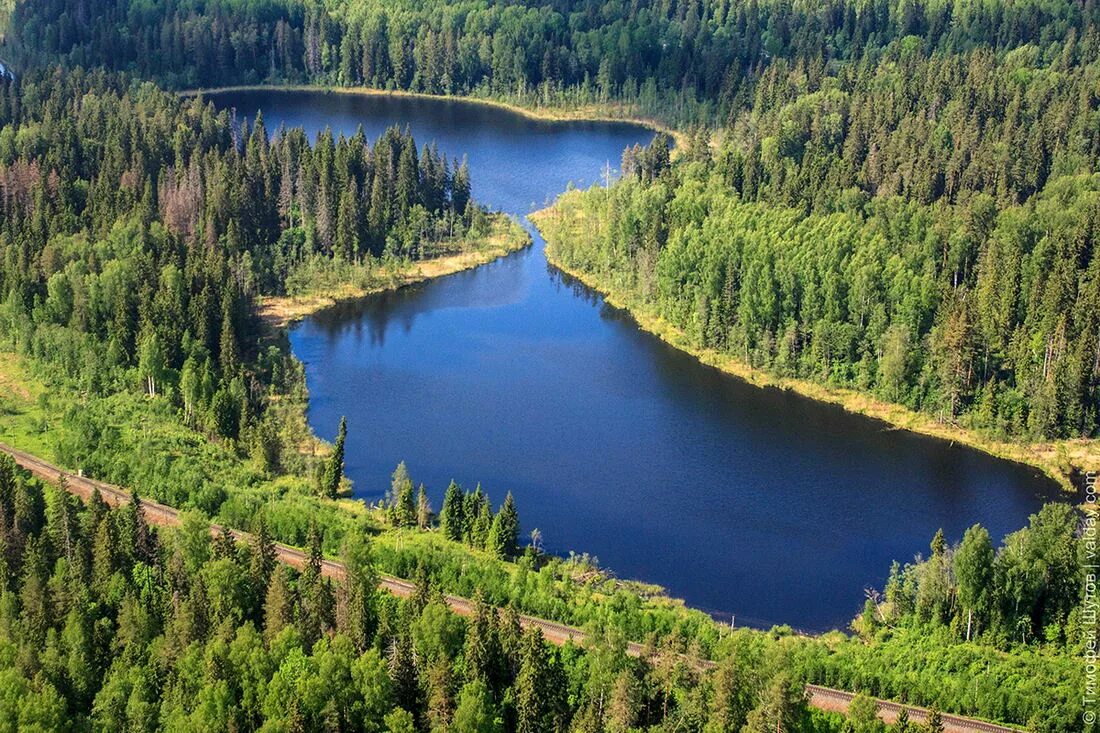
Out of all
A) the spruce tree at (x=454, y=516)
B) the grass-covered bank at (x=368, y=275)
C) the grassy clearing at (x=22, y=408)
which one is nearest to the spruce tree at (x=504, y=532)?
the spruce tree at (x=454, y=516)

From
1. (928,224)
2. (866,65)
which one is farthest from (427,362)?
(866,65)

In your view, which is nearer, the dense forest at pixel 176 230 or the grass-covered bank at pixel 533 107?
the dense forest at pixel 176 230

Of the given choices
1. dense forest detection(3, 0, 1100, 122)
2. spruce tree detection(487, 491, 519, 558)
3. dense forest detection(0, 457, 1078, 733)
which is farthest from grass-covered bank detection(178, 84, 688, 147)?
dense forest detection(0, 457, 1078, 733)

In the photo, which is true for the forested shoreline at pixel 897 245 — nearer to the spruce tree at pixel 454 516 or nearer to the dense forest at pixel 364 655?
the dense forest at pixel 364 655

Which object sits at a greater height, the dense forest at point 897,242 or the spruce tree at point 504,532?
the dense forest at point 897,242

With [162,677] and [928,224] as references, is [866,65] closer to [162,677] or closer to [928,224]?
[928,224]
